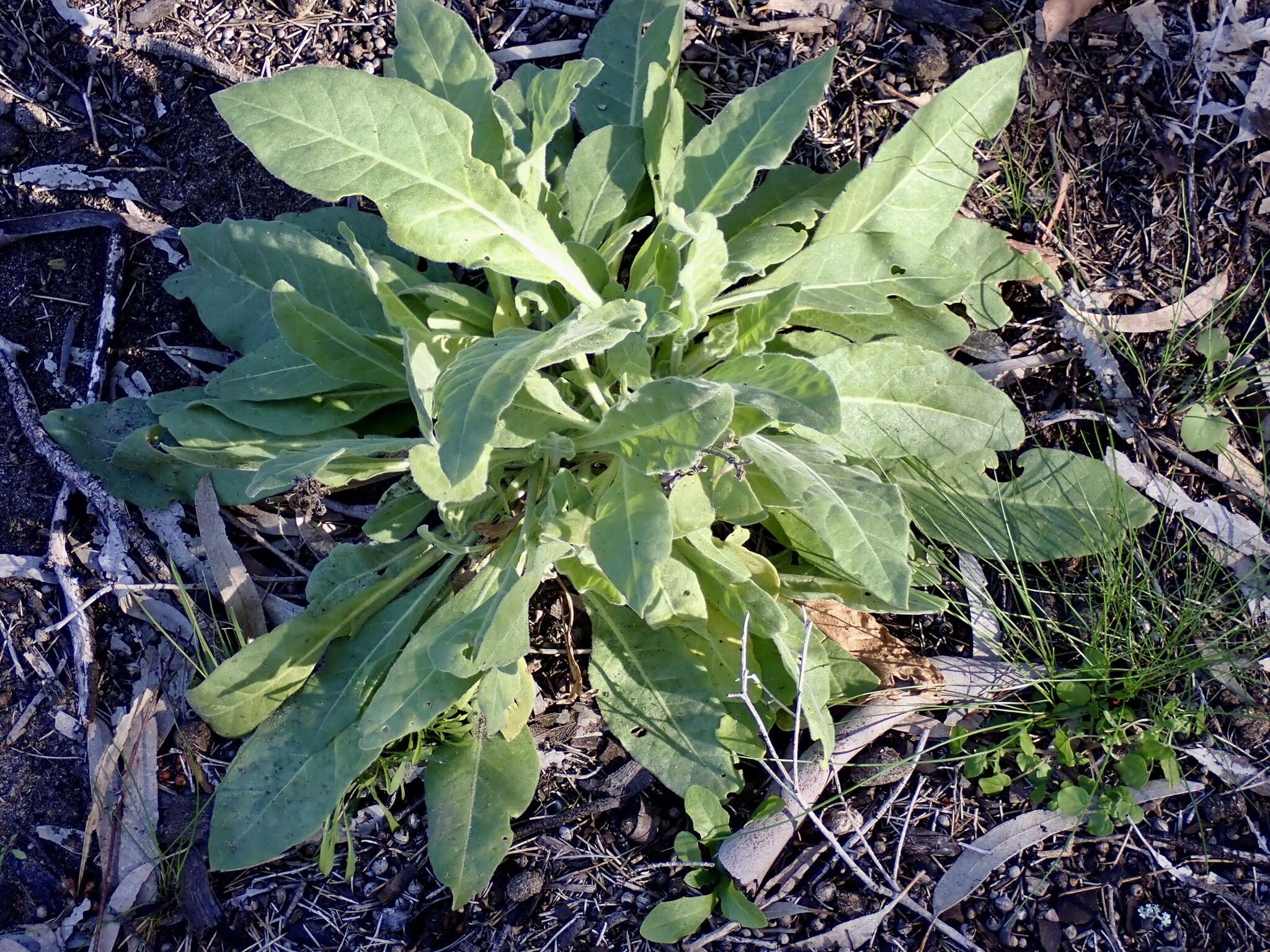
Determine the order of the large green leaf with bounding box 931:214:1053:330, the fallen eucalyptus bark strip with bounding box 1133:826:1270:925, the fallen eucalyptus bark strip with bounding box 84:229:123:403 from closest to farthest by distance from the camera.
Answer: the fallen eucalyptus bark strip with bounding box 1133:826:1270:925
the large green leaf with bounding box 931:214:1053:330
the fallen eucalyptus bark strip with bounding box 84:229:123:403

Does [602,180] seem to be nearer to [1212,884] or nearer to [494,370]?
[494,370]

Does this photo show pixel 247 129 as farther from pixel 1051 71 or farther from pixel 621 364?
pixel 1051 71

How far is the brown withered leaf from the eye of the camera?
2.67 m

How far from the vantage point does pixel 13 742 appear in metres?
2.75

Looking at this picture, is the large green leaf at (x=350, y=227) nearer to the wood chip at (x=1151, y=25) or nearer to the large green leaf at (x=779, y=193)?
the large green leaf at (x=779, y=193)

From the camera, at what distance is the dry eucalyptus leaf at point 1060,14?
120 inches

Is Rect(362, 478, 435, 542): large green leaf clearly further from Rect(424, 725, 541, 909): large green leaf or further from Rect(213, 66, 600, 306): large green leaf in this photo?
Rect(213, 66, 600, 306): large green leaf

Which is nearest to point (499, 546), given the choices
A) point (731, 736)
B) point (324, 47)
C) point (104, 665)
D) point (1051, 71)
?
point (731, 736)

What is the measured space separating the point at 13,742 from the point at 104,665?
1.00 ft

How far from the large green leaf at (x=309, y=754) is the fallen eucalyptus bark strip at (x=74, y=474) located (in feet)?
1.96

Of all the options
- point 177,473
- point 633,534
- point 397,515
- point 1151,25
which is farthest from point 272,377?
point 1151,25

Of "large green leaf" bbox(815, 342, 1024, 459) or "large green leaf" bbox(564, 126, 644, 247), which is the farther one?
"large green leaf" bbox(564, 126, 644, 247)

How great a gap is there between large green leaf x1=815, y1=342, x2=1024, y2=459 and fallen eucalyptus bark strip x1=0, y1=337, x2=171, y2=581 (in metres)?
1.97

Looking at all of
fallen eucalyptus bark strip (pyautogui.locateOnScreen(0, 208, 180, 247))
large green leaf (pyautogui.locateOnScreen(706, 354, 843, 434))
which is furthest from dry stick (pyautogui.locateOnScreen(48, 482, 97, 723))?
large green leaf (pyautogui.locateOnScreen(706, 354, 843, 434))
